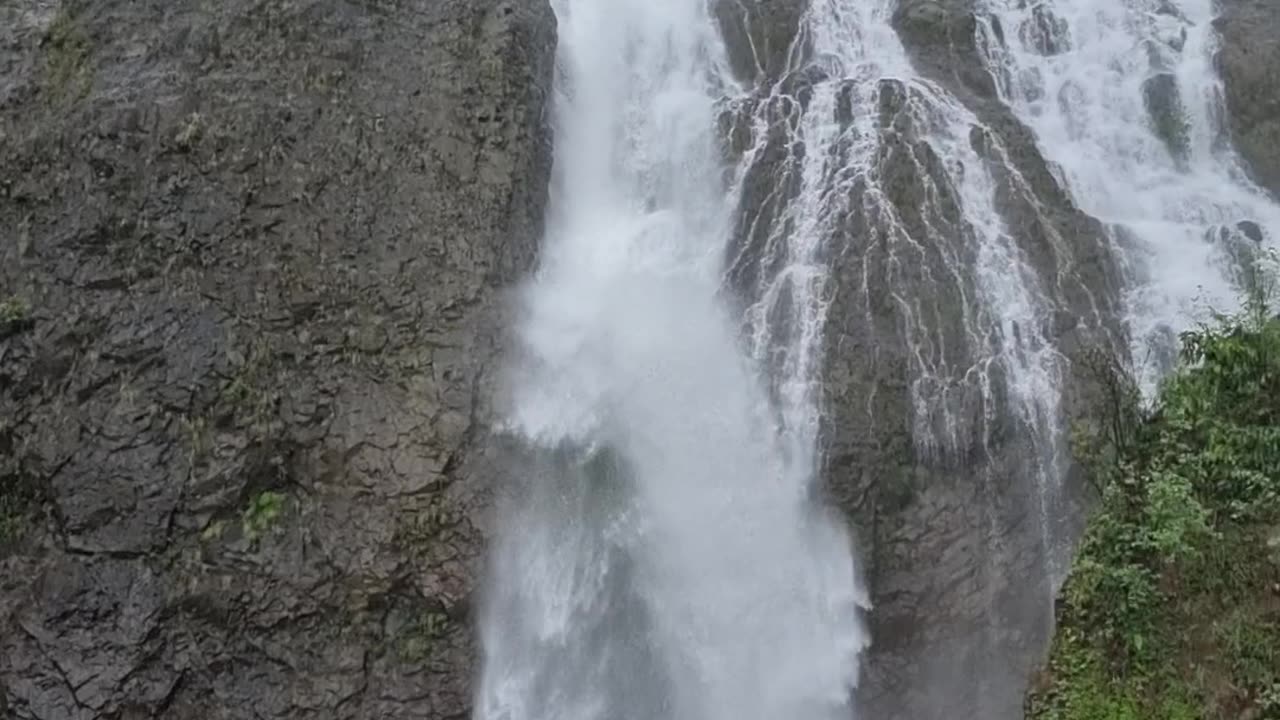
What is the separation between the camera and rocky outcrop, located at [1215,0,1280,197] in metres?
14.7

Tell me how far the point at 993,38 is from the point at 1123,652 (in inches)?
457

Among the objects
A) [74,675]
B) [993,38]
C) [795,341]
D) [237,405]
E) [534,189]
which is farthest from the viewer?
[993,38]

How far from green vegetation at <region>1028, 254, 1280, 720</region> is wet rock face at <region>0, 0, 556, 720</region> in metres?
6.51

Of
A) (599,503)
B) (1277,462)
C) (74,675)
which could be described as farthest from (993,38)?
(74,675)

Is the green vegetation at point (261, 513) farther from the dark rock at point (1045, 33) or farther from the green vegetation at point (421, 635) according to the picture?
the dark rock at point (1045, 33)

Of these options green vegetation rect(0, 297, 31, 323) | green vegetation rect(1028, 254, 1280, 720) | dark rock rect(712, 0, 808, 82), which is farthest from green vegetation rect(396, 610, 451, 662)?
dark rock rect(712, 0, 808, 82)

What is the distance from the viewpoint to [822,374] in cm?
1198

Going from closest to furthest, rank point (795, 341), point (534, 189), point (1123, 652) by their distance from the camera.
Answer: point (1123, 652), point (795, 341), point (534, 189)

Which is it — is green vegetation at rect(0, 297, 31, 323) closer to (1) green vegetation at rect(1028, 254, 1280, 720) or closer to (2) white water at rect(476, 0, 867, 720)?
(2) white water at rect(476, 0, 867, 720)

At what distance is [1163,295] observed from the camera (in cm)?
1280

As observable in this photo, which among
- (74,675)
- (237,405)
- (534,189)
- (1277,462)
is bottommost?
(74,675)

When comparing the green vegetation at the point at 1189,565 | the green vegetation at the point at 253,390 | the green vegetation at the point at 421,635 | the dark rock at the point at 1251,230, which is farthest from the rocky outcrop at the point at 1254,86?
the green vegetation at the point at 253,390

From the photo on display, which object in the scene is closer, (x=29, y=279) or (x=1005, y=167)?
(x=29, y=279)

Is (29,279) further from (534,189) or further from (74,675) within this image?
(534,189)
